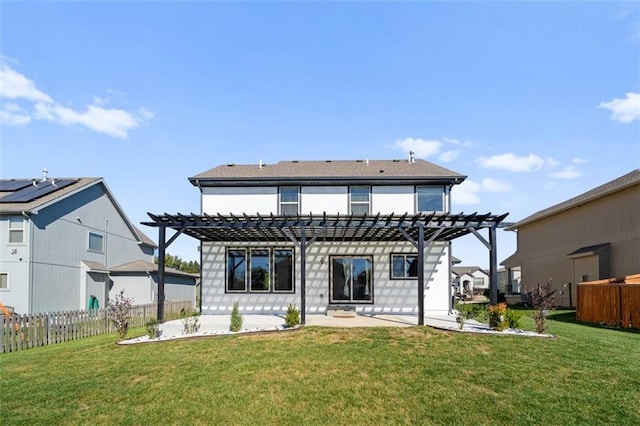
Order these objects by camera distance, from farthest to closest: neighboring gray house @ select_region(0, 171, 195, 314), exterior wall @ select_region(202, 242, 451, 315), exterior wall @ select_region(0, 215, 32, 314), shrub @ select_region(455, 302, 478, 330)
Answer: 1. neighboring gray house @ select_region(0, 171, 195, 314)
2. exterior wall @ select_region(0, 215, 32, 314)
3. exterior wall @ select_region(202, 242, 451, 315)
4. shrub @ select_region(455, 302, 478, 330)

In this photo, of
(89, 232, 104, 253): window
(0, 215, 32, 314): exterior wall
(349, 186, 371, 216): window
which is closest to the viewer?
(349, 186, 371, 216): window

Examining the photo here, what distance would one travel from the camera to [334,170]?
1722 cm

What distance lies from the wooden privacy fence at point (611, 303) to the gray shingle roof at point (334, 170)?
6.43 meters

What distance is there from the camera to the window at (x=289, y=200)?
16.2 m

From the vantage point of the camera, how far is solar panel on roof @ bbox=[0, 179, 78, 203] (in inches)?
771

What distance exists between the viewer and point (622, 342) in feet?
35.2

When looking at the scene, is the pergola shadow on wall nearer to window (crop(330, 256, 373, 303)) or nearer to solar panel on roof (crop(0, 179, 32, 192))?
window (crop(330, 256, 373, 303))

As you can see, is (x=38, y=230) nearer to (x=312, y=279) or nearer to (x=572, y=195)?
(x=312, y=279)

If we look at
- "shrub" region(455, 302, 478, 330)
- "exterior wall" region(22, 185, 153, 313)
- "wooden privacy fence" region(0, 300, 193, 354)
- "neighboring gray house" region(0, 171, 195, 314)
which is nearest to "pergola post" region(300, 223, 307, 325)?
"shrub" region(455, 302, 478, 330)

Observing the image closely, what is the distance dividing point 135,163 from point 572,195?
81.1 feet

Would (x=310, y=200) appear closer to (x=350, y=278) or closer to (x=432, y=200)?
(x=350, y=278)

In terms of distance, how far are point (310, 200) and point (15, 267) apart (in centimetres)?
1338

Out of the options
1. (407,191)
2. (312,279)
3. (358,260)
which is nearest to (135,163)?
(312,279)

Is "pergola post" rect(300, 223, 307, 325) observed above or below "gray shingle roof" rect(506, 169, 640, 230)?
below
